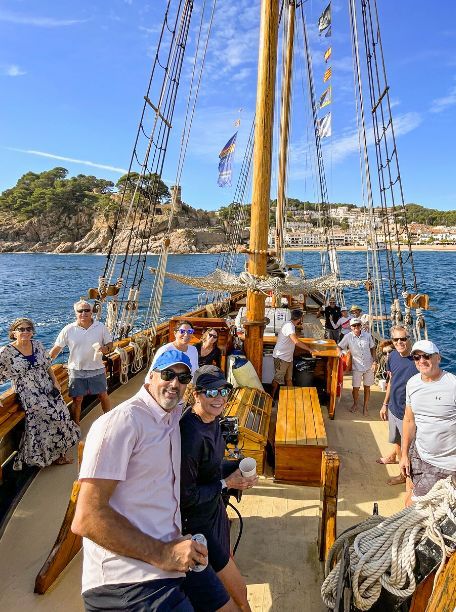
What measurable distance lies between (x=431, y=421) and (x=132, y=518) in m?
2.05

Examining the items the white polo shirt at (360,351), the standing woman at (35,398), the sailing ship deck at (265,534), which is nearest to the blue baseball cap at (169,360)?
the sailing ship deck at (265,534)

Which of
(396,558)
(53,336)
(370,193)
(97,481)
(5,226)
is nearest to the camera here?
(97,481)

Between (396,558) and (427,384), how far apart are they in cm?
131

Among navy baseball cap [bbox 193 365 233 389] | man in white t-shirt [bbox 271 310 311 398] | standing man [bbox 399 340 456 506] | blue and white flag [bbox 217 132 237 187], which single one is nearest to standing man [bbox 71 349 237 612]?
navy baseball cap [bbox 193 365 233 389]

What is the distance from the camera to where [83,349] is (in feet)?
13.0

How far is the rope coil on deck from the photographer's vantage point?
5.13 ft

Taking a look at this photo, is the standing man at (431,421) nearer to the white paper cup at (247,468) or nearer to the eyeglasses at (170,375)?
the white paper cup at (247,468)

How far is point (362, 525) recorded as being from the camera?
192cm

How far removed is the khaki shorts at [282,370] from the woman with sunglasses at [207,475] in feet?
10.9

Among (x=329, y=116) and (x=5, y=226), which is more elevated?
(x=5, y=226)

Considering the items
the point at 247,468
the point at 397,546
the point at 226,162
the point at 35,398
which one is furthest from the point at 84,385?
the point at 226,162

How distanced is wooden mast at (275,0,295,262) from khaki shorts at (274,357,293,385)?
599cm

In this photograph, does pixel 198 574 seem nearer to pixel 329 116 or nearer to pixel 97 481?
pixel 97 481

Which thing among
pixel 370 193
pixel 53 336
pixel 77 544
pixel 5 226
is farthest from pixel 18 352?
pixel 5 226
